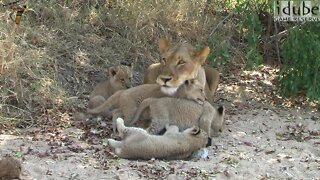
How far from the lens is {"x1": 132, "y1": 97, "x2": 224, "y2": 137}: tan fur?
23.6ft

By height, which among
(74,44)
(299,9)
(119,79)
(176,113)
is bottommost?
(176,113)

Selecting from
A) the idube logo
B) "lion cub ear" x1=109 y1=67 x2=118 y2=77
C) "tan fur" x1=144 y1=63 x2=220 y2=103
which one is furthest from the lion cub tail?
the idube logo

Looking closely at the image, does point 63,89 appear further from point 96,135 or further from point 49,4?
point 49,4

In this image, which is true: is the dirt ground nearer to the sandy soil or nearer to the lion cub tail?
the sandy soil

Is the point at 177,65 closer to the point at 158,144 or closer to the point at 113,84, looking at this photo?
the point at 113,84

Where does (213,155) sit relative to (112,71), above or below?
below

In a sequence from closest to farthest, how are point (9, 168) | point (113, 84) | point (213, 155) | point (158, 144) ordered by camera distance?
point (9, 168) < point (158, 144) < point (213, 155) < point (113, 84)

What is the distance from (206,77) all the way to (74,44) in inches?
72.6

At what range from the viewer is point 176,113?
7.28 metres

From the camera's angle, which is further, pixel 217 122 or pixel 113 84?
pixel 113 84

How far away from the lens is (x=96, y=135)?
23.9 ft

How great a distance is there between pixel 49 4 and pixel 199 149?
3.88 meters

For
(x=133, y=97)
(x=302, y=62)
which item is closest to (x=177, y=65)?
(x=133, y=97)

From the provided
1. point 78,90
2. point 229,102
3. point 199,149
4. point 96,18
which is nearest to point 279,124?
point 229,102
